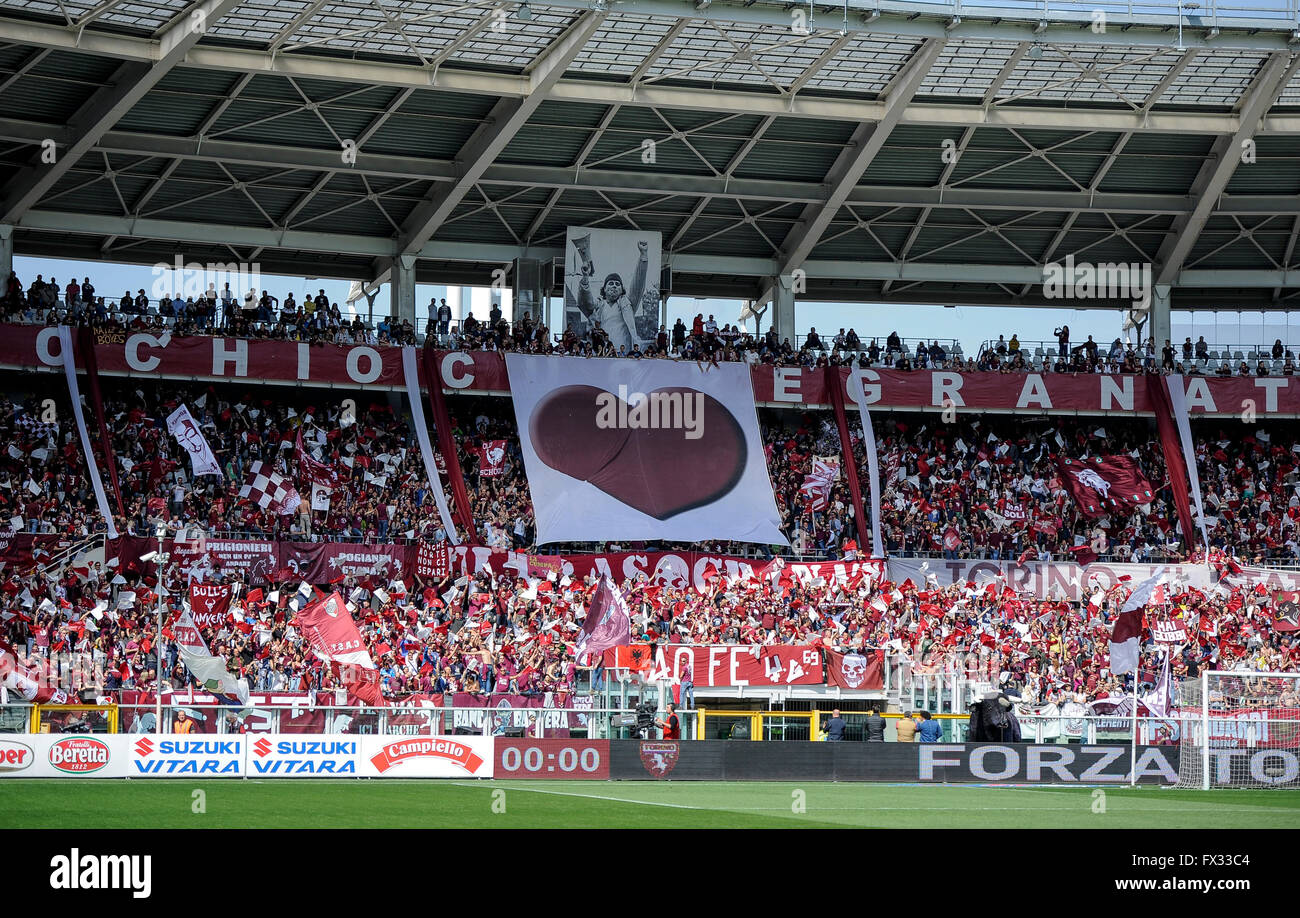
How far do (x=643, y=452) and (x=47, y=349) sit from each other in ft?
49.9

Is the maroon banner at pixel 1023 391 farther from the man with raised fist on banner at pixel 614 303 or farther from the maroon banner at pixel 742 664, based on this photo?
the maroon banner at pixel 742 664

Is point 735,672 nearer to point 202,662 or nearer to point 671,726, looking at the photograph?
point 671,726

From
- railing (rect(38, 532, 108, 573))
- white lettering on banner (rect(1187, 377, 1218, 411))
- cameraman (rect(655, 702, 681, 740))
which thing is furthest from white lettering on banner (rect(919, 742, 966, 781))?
white lettering on banner (rect(1187, 377, 1218, 411))

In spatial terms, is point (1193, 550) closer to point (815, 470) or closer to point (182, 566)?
point (815, 470)

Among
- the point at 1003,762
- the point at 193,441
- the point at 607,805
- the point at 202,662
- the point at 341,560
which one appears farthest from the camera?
the point at 193,441

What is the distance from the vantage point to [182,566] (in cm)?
3562

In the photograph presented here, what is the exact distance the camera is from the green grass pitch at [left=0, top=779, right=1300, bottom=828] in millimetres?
16188

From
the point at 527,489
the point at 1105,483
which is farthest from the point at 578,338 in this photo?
the point at 1105,483

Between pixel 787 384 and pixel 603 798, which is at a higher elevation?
pixel 787 384

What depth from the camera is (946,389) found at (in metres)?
45.6

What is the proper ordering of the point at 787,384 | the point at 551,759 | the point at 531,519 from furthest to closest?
1. the point at 787,384
2. the point at 531,519
3. the point at 551,759

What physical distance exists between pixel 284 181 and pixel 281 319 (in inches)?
145

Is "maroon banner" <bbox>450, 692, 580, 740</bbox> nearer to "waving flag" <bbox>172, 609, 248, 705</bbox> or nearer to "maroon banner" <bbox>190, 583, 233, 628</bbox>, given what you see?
"waving flag" <bbox>172, 609, 248, 705</bbox>
